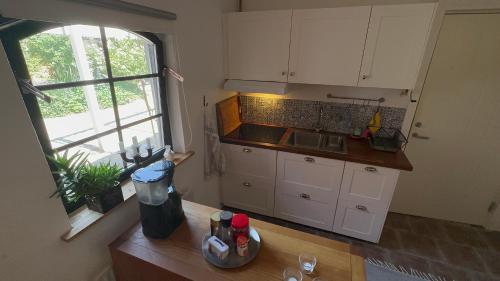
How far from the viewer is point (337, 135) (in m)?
2.34

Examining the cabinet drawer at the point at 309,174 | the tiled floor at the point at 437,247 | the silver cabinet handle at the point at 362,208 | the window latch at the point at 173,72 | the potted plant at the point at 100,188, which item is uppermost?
the window latch at the point at 173,72

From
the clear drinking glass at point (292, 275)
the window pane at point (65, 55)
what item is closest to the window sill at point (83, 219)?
the window pane at point (65, 55)

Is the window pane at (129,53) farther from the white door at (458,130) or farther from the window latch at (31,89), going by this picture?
the white door at (458,130)

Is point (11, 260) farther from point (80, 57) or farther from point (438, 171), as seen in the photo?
point (438, 171)

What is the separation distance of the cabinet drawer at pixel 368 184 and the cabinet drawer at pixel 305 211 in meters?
0.23

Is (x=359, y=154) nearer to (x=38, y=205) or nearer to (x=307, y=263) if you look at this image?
(x=307, y=263)

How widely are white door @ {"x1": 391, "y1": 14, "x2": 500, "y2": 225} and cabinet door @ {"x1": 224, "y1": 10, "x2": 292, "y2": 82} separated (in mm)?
1339

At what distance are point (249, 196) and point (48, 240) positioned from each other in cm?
170

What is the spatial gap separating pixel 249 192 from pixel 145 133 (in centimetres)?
125

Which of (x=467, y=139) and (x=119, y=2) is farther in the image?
(x=467, y=139)

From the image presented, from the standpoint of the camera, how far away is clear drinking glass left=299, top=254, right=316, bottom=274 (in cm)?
95

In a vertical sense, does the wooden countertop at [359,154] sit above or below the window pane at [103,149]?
below

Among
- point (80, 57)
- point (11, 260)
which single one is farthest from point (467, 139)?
point (11, 260)

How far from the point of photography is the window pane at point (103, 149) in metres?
1.18
